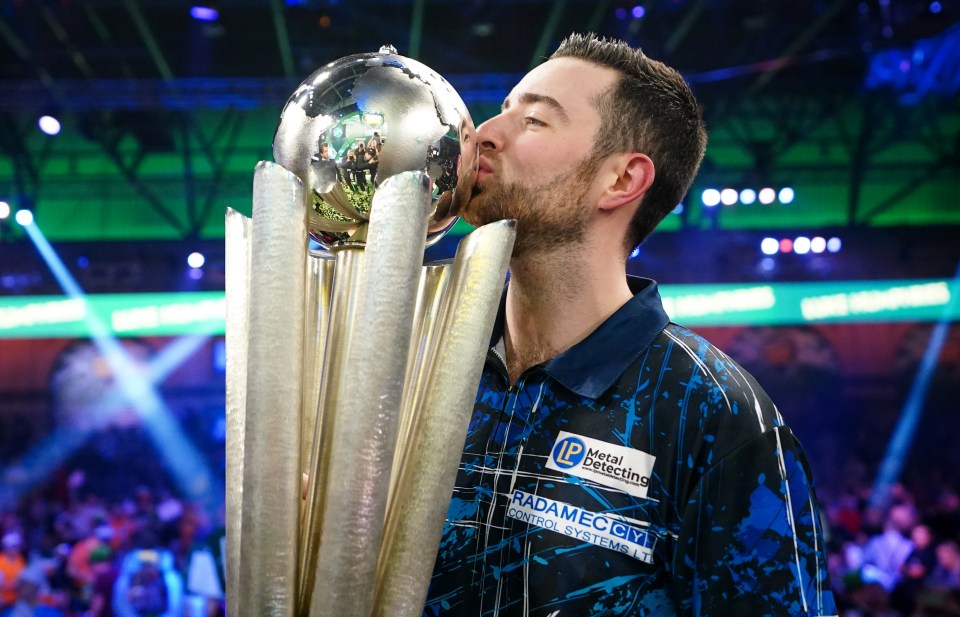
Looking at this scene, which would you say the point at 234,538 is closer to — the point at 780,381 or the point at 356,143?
the point at 356,143

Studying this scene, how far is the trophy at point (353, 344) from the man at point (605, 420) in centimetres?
25

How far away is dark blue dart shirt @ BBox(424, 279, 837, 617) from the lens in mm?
1220

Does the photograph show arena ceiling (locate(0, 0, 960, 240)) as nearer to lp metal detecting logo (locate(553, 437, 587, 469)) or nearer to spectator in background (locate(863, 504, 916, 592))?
spectator in background (locate(863, 504, 916, 592))

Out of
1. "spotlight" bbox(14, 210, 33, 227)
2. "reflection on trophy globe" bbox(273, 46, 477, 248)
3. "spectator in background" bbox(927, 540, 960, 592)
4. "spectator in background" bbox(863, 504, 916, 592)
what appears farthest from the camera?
"spotlight" bbox(14, 210, 33, 227)

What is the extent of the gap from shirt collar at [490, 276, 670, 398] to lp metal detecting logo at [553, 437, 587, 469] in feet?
0.24

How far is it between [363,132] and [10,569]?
23.1 ft

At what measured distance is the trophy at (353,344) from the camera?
1060 mm

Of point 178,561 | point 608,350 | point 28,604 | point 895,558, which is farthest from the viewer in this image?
point 178,561

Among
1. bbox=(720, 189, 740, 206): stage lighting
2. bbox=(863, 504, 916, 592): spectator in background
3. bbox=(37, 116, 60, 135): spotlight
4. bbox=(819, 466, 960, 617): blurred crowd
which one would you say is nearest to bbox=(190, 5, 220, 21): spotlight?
bbox=(37, 116, 60, 135): spotlight

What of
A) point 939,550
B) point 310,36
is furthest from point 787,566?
point 310,36

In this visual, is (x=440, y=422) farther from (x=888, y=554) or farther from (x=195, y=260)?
(x=195, y=260)

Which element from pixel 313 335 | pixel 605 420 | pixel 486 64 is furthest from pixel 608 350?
pixel 486 64

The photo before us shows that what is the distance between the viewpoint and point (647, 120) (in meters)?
1.59

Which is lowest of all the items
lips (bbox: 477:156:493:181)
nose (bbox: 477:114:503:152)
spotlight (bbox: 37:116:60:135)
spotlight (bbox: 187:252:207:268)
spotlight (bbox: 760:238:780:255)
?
lips (bbox: 477:156:493:181)
